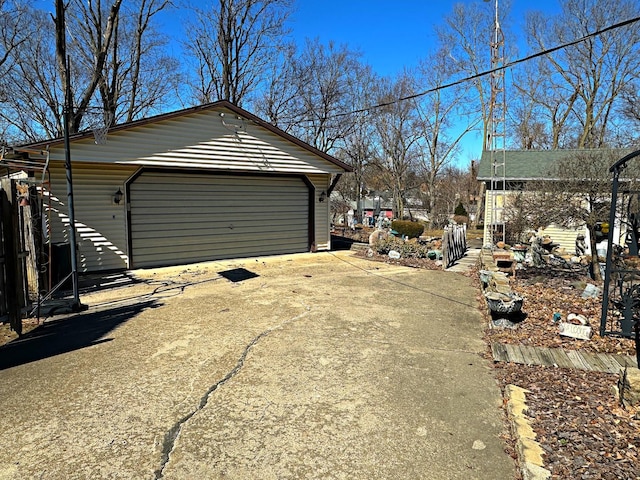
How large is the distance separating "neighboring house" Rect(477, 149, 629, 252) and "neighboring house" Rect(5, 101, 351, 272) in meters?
6.40

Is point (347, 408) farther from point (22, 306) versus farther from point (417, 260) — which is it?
point (417, 260)

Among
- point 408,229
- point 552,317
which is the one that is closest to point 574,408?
point 552,317

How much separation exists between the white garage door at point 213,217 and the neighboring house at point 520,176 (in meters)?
7.15

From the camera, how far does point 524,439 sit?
270 centimetres

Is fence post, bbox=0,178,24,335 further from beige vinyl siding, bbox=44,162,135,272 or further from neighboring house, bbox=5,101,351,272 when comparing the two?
beige vinyl siding, bbox=44,162,135,272

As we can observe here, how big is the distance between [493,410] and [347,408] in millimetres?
1192

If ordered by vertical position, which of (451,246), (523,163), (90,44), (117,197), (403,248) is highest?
(90,44)

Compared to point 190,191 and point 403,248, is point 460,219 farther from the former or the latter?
point 190,191

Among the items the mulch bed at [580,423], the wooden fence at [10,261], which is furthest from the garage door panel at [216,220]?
the mulch bed at [580,423]

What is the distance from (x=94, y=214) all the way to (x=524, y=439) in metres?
9.15

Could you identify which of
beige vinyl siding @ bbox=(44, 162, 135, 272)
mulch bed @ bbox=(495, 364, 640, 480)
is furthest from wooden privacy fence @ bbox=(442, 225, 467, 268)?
beige vinyl siding @ bbox=(44, 162, 135, 272)

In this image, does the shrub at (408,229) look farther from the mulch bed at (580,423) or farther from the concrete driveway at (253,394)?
the mulch bed at (580,423)

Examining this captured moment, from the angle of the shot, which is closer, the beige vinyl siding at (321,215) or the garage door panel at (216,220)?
the garage door panel at (216,220)

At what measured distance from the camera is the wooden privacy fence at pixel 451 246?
1019 cm
